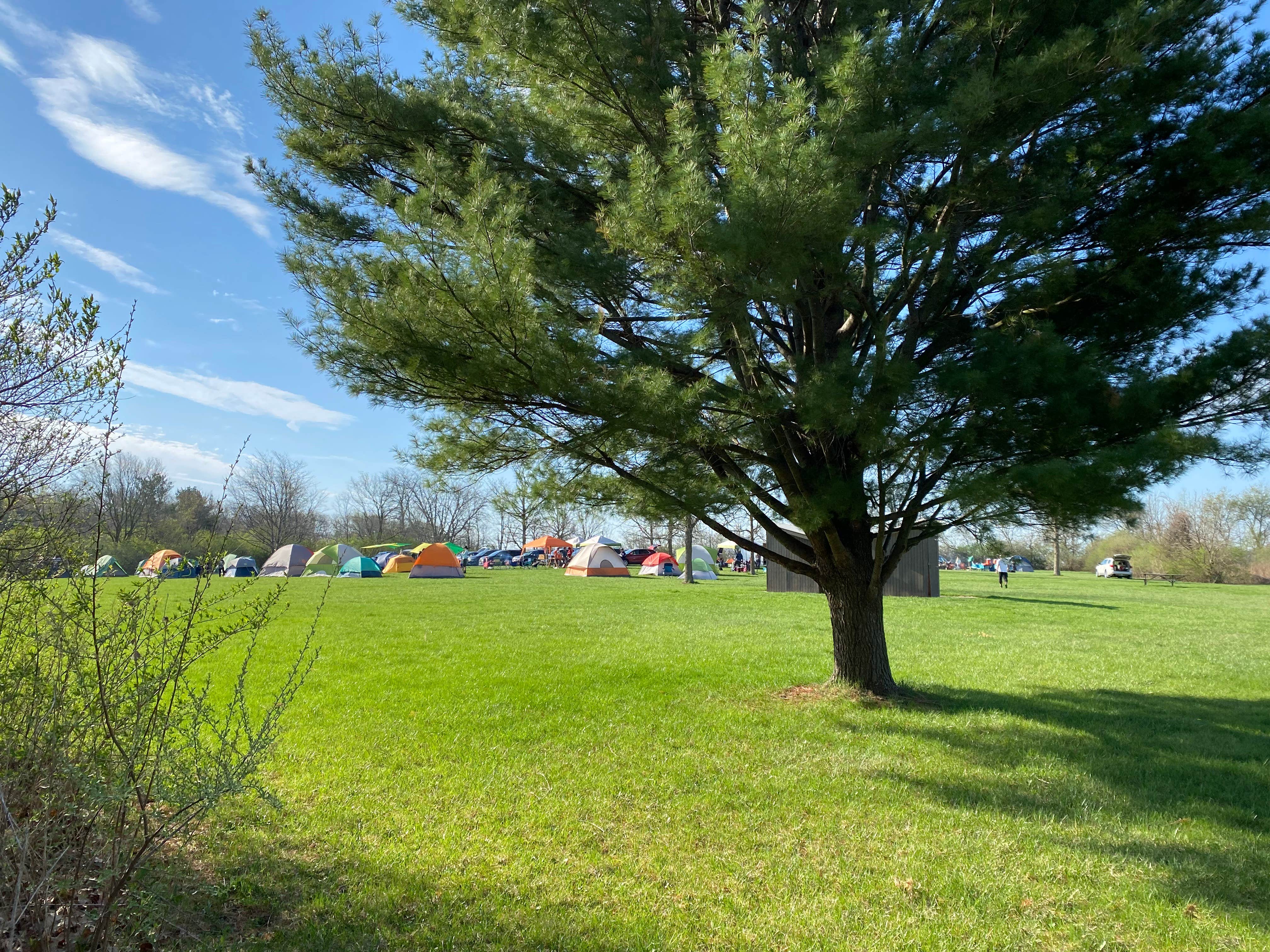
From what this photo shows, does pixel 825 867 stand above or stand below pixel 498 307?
below

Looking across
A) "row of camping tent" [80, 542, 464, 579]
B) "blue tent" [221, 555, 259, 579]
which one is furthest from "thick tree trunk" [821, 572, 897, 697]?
"blue tent" [221, 555, 259, 579]

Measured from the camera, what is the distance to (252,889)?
301 cm

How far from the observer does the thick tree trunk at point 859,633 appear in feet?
21.5

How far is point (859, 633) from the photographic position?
22.0 ft

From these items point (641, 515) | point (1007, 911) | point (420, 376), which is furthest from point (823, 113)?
point (1007, 911)

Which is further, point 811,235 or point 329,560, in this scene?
point 329,560

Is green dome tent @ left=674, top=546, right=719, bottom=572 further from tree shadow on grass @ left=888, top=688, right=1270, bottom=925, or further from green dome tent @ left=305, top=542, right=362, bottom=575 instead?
tree shadow on grass @ left=888, top=688, right=1270, bottom=925

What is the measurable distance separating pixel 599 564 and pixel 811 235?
27246mm

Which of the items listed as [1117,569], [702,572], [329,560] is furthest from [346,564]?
[1117,569]

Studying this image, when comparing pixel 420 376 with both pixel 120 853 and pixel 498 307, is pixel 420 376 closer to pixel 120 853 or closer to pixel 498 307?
pixel 498 307

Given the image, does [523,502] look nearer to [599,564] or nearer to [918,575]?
[918,575]

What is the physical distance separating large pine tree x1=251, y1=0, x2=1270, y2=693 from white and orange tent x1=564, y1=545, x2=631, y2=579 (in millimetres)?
24926

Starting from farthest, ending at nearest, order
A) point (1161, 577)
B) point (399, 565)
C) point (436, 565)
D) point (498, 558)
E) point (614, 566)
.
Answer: point (498, 558) < point (1161, 577) < point (399, 565) < point (614, 566) < point (436, 565)

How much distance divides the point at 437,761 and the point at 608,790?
1.31 metres
